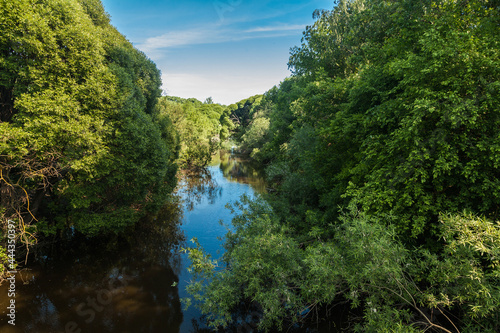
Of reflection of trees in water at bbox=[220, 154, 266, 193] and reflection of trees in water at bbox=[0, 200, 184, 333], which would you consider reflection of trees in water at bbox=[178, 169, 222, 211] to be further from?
reflection of trees in water at bbox=[0, 200, 184, 333]

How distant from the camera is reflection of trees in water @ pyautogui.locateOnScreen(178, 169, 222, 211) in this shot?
83.6ft

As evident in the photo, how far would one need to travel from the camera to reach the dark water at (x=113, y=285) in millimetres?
9586

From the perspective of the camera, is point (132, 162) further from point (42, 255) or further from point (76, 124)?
point (42, 255)

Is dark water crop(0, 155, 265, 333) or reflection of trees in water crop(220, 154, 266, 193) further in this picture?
reflection of trees in water crop(220, 154, 266, 193)

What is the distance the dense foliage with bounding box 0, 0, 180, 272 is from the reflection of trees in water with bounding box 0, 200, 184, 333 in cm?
186

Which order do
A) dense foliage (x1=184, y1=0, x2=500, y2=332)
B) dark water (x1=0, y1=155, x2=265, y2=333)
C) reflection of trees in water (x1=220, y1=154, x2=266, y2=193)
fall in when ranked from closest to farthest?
dense foliage (x1=184, y1=0, x2=500, y2=332)
dark water (x1=0, y1=155, x2=265, y2=333)
reflection of trees in water (x1=220, y1=154, x2=266, y2=193)

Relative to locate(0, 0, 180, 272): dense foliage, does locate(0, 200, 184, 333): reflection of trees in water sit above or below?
below

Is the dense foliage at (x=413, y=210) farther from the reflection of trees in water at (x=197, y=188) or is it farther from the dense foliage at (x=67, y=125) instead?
the reflection of trees in water at (x=197, y=188)

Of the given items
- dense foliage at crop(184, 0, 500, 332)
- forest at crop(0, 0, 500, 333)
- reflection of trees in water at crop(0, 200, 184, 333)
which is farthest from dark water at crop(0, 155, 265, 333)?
dense foliage at crop(184, 0, 500, 332)

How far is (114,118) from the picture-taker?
43.3 ft

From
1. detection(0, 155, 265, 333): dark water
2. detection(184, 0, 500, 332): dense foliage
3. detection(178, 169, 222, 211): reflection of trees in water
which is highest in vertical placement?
detection(184, 0, 500, 332): dense foliage

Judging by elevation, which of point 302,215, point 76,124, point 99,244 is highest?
point 76,124

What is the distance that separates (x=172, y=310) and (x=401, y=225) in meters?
9.99

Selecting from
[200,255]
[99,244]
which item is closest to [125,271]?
[99,244]
